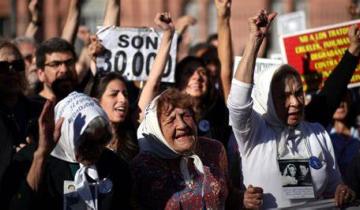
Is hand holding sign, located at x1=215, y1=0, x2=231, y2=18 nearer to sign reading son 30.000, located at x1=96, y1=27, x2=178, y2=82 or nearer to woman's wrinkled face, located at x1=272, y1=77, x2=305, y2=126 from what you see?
sign reading son 30.000, located at x1=96, y1=27, x2=178, y2=82

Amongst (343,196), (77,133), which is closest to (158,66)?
(343,196)

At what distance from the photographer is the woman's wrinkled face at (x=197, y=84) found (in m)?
8.31

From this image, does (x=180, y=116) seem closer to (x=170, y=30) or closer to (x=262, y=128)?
(x=262, y=128)

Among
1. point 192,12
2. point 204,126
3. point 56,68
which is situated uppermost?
point 192,12

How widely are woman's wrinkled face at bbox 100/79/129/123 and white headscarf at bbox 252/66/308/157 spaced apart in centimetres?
86

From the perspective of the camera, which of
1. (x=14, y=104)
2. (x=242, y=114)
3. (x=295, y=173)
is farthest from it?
(x=14, y=104)

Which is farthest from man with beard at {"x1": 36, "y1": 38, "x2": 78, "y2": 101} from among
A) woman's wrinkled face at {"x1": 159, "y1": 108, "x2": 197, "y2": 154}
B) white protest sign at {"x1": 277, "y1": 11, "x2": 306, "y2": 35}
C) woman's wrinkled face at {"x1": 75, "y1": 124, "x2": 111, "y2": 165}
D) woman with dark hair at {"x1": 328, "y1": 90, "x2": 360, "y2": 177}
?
white protest sign at {"x1": 277, "y1": 11, "x2": 306, "y2": 35}

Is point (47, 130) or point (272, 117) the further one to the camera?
point (272, 117)

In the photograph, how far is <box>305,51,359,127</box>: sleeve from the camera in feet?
25.1

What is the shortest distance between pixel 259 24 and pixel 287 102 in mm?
488

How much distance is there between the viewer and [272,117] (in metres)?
6.77

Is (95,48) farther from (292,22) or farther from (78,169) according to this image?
(292,22)

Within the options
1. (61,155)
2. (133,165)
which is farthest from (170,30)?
(61,155)

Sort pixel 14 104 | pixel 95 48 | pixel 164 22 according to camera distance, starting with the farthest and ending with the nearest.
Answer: pixel 95 48
pixel 164 22
pixel 14 104
